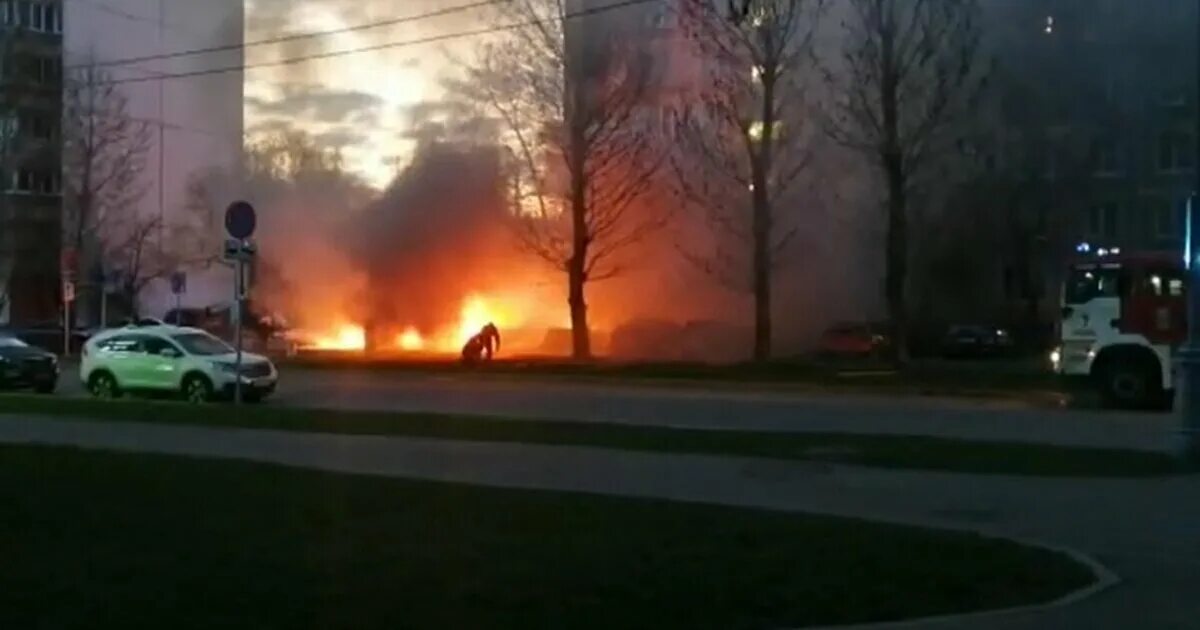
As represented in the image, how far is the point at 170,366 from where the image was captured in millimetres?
29266

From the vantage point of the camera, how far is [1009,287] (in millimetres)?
52219

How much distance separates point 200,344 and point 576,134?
14.7 m

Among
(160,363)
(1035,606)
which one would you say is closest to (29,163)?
(160,363)

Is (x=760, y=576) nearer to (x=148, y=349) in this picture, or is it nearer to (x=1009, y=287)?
(x=148, y=349)

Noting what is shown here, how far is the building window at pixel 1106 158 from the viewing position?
33.6 m

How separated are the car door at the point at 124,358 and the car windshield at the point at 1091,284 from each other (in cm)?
1619

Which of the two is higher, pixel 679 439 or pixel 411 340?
pixel 411 340

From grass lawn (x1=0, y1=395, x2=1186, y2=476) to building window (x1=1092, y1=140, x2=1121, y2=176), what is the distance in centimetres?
1550

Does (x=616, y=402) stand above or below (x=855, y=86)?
below

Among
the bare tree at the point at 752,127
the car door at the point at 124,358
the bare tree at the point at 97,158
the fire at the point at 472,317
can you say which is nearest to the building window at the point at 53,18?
the bare tree at the point at 97,158

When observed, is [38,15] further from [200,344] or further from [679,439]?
[679,439]

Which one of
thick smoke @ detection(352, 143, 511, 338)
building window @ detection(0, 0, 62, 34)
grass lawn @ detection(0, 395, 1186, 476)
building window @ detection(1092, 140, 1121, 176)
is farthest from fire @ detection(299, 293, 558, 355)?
building window @ detection(0, 0, 62, 34)

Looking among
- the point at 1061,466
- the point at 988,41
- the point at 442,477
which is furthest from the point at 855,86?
the point at 442,477

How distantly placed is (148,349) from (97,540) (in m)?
20.3
